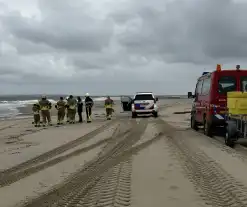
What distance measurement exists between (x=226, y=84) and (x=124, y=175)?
24.7ft

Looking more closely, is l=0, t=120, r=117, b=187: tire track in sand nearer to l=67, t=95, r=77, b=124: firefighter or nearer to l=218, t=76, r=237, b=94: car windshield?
l=218, t=76, r=237, b=94: car windshield

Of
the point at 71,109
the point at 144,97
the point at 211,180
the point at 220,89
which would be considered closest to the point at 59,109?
the point at 71,109

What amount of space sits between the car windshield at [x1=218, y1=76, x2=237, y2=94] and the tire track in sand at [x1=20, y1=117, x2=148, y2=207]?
5.54 meters

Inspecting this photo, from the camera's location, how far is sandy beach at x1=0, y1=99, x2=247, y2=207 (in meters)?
5.87

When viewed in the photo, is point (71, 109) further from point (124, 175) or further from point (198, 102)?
point (124, 175)

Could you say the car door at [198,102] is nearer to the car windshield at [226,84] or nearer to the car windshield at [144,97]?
the car windshield at [226,84]

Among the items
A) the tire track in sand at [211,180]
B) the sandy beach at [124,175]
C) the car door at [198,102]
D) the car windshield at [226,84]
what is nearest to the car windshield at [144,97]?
the car door at [198,102]

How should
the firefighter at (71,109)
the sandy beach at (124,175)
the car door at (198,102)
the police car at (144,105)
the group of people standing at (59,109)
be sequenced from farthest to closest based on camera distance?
the police car at (144,105), the firefighter at (71,109), the group of people standing at (59,109), the car door at (198,102), the sandy beach at (124,175)

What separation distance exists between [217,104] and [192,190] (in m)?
7.86

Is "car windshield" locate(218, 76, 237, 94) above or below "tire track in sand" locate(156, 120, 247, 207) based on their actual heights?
above

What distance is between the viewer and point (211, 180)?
7.09m

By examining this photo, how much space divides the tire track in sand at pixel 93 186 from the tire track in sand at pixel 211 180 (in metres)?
1.21

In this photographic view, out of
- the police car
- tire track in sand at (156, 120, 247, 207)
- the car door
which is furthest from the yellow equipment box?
the police car

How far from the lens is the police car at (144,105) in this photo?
2853cm
